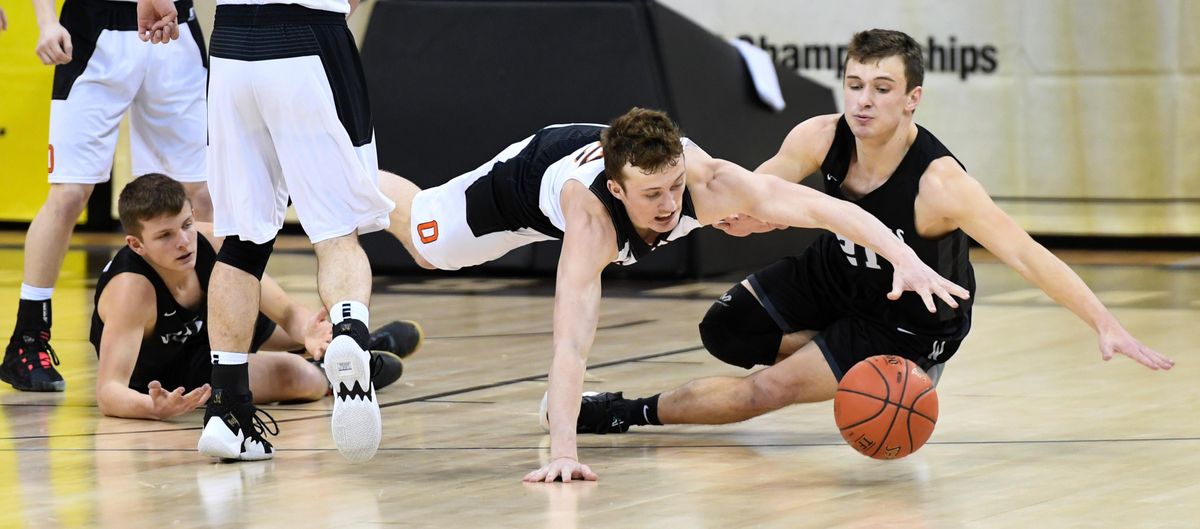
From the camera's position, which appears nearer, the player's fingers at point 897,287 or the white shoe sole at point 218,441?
the player's fingers at point 897,287

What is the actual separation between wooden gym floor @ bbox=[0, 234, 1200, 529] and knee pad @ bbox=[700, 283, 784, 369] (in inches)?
8.5

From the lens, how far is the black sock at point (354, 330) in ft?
13.4

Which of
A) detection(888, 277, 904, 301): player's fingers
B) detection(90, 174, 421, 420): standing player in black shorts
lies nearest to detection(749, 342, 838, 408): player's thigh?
detection(888, 277, 904, 301): player's fingers

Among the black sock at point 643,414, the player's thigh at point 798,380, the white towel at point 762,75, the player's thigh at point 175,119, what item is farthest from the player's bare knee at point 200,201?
the white towel at point 762,75

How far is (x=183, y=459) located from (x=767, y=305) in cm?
177

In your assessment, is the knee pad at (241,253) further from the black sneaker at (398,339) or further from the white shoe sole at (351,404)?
the black sneaker at (398,339)

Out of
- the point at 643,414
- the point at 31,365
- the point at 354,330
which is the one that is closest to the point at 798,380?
the point at 643,414

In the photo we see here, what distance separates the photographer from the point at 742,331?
5.13 metres

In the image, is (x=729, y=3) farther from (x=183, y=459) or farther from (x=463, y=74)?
(x=183, y=459)

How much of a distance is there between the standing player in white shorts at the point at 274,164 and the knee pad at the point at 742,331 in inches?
48.0

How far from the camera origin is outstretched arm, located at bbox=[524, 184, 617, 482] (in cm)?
419

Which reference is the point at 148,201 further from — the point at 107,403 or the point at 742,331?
the point at 742,331

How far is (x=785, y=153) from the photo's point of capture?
16.3 feet

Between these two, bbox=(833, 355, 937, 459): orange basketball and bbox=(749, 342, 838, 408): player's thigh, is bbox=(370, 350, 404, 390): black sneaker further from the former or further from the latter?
bbox=(833, 355, 937, 459): orange basketball
